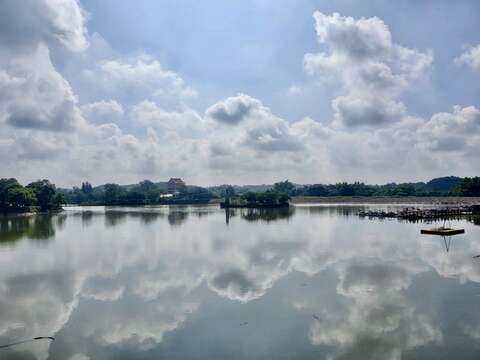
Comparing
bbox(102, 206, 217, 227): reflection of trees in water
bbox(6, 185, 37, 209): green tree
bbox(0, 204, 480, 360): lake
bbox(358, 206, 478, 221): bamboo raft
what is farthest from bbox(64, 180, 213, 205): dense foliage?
bbox(0, 204, 480, 360): lake

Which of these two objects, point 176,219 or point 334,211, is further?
point 334,211

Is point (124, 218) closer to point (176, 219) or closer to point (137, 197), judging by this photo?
point (176, 219)

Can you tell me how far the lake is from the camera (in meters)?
14.5

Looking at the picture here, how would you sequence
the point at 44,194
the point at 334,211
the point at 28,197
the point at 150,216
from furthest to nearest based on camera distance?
1. the point at 44,194
2. the point at 334,211
3. the point at 28,197
4. the point at 150,216

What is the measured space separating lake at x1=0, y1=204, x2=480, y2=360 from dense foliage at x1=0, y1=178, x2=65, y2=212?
66492 mm

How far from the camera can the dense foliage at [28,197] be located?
9556 cm

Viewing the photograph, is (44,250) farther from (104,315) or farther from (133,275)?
(104,315)

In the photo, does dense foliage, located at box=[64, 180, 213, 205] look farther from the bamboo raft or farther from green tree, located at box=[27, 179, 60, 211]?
the bamboo raft

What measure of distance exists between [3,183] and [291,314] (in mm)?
105382

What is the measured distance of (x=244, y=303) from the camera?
64.2 ft

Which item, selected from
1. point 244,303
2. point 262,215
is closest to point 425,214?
point 262,215

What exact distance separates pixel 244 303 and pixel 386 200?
13619 cm

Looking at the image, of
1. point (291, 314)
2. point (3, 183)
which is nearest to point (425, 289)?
point (291, 314)

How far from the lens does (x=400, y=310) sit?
59.8 feet
